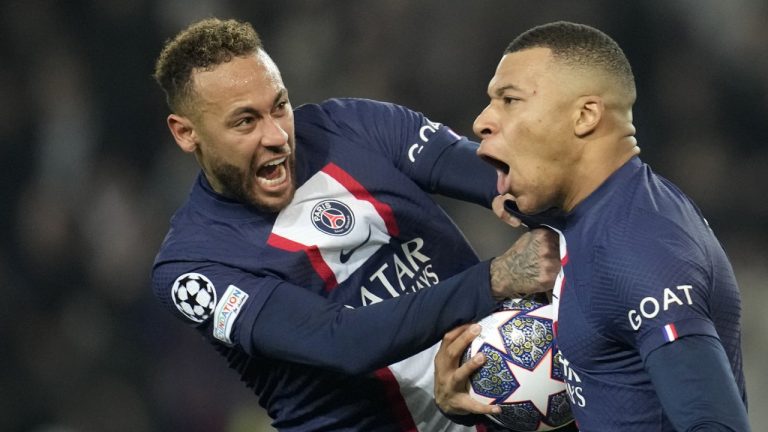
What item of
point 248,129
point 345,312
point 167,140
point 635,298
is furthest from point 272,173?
point 167,140

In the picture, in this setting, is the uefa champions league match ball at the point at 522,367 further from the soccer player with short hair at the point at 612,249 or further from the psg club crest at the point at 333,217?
the psg club crest at the point at 333,217

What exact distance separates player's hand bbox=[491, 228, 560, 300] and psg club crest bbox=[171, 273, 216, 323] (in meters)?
0.89

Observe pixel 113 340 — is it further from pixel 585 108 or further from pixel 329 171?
pixel 585 108

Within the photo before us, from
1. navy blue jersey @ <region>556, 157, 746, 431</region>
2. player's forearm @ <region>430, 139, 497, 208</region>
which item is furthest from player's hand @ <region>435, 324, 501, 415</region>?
player's forearm @ <region>430, 139, 497, 208</region>

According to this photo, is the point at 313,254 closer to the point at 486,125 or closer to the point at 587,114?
the point at 486,125

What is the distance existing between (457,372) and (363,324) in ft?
0.97

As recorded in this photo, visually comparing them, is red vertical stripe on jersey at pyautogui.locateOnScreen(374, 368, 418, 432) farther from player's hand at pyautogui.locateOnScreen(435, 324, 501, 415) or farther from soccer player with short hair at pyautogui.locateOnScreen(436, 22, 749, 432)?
soccer player with short hair at pyautogui.locateOnScreen(436, 22, 749, 432)

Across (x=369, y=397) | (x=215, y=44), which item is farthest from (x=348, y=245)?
(x=215, y=44)

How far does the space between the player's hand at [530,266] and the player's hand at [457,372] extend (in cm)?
17

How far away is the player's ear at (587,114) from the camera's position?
93.3 inches

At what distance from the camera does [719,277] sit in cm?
224

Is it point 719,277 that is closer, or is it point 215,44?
point 719,277

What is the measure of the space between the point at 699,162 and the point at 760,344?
1023 millimetres

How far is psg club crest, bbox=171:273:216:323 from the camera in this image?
3154 millimetres
